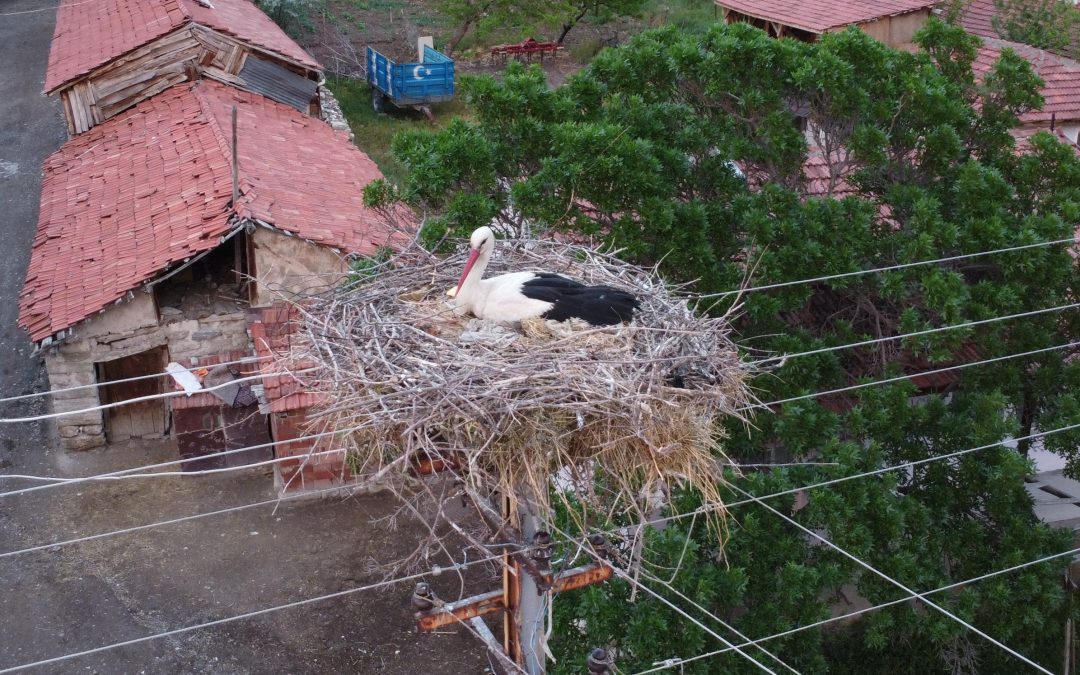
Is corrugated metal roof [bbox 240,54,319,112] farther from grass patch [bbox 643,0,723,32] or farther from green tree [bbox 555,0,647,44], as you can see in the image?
grass patch [bbox 643,0,723,32]

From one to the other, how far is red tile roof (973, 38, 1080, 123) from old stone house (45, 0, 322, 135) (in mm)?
9979

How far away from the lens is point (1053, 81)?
14.5m

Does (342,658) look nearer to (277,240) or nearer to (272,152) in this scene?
(277,240)

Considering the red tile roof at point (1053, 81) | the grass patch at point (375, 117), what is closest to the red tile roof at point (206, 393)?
the grass patch at point (375, 117)

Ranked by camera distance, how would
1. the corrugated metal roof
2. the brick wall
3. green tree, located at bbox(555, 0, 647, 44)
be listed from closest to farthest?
the brick wall → the corrugated metal roof → green tree, located at bbox(555, 0, 647, 44)

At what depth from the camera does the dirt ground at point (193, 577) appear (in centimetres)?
948

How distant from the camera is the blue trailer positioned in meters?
23.2

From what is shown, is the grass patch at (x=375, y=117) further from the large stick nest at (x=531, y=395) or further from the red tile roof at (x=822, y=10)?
the large stick nest at (x=531, y=395)

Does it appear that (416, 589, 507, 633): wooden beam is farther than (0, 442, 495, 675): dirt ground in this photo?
No

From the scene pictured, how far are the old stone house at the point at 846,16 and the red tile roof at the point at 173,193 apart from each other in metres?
6.53

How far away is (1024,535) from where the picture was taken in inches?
319

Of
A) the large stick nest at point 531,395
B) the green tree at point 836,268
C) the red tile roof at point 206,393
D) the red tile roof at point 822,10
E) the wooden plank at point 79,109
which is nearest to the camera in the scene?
the large stick nest at point 531,395

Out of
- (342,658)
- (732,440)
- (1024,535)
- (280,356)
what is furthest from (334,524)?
(1024,535)

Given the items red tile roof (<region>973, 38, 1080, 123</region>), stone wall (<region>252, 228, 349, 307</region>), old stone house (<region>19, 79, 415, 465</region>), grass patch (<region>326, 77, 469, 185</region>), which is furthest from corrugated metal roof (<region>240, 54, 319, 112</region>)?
red tile roof (<region>973, 38, 1080, 123</region>)
